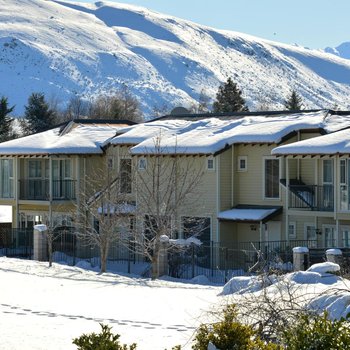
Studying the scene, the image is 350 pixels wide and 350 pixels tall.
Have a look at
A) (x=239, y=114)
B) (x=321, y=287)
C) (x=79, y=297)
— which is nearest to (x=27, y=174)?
(x=239, y=114)

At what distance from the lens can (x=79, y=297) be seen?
2630cm

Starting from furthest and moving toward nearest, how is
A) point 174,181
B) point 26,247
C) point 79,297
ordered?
1. point 26,247
2. point 174,181
3. point 79,297

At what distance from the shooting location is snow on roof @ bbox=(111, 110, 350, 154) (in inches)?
1571

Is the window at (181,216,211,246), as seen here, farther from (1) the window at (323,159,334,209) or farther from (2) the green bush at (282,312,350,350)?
(2) the green bush at (282,312,350,350)

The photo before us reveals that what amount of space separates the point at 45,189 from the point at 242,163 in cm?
1100

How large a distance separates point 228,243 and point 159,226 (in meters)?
5.32

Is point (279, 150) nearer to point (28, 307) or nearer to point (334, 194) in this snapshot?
A: point (334, 194)

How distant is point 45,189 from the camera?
159 ft

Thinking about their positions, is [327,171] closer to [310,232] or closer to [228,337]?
[310,232]

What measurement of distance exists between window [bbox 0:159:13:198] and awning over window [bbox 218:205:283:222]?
12794 mm

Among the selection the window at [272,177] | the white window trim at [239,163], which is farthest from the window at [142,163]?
the window at [272,177]

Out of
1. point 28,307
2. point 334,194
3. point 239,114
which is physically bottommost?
point 28,307

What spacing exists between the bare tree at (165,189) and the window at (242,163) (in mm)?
1488

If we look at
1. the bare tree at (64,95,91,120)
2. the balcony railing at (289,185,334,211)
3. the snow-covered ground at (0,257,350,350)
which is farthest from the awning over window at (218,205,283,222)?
the bare tree at (64,95,91,120)
